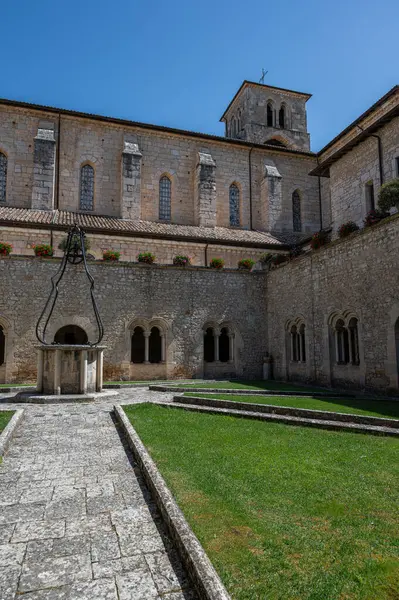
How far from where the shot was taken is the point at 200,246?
23.0m

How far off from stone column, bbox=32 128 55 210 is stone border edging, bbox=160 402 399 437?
16840 mm

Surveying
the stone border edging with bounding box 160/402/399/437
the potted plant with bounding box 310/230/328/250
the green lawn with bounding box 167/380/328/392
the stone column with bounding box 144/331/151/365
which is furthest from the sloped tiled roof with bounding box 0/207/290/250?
the stone border edging with bounding box 160/402/399/437

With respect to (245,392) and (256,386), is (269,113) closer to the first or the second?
(256,386)

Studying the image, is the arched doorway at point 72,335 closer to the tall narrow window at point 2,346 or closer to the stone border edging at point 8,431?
the tall narrow window at point 2,346

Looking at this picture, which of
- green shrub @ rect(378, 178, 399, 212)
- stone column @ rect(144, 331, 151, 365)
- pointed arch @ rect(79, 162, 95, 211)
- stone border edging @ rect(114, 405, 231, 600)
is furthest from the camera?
pointed arch @ rect(79, 162, 95, 211)

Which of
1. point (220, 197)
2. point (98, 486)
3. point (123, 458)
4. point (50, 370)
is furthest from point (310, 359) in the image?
point (220, 197)

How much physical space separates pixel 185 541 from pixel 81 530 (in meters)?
1.13

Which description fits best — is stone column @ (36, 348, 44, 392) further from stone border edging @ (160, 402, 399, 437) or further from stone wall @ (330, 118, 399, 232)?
stone wall @ (330, 118, 399, 232)

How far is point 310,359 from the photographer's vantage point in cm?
1633

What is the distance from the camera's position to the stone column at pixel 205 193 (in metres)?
25.8

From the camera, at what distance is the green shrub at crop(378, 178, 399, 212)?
13.2 m

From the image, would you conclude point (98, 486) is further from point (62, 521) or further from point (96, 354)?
point (96, 354)

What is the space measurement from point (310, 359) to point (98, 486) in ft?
42.2

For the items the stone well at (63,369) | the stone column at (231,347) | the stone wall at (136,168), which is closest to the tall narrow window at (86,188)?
the stone wall at (136,168)
